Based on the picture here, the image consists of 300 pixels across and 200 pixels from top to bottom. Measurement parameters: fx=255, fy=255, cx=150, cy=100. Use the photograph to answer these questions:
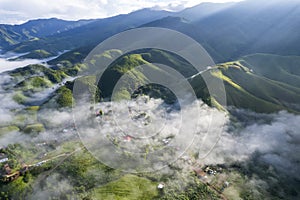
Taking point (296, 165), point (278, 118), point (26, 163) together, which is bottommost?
point (26, 163)

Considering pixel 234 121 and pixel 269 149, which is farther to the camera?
pixel 234 121

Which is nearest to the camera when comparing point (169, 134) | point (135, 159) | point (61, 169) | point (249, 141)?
point (61, 169)

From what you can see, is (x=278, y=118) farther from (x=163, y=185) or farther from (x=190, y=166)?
(x=163, y=185)

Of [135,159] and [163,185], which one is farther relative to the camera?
[135,159]

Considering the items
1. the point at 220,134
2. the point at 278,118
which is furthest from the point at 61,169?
the point at 278,118

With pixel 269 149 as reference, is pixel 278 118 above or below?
above

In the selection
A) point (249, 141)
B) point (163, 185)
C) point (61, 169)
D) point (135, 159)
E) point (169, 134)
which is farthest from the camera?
point (169, 134)

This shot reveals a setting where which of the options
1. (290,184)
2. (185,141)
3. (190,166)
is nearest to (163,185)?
(190,166)

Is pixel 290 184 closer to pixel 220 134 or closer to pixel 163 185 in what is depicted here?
pixel 220 134

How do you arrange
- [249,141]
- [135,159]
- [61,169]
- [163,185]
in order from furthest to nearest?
1. [249,141]
2. [135,159]
3. [61,169]
4. [163,185]
